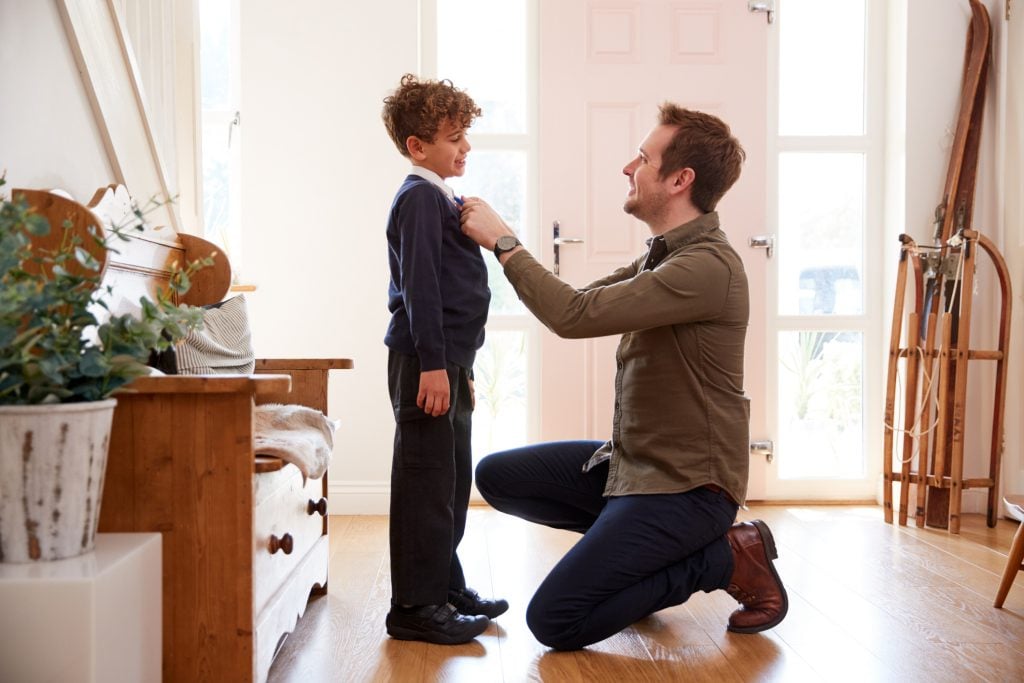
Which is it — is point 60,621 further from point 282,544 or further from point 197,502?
point 282,544

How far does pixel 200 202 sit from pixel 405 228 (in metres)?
1.25

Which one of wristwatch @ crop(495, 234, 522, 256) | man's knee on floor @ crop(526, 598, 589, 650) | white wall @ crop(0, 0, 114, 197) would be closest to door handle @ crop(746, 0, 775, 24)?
wristwatch @ crop(495, 234, 522, 256)

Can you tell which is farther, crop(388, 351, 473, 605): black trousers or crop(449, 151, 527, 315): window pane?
crop(449, 151, 527, 315): window pane

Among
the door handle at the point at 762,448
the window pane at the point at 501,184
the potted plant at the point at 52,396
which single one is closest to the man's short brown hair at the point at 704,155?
the potted plant at the point at 52,396

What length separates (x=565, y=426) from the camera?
3.75 meters

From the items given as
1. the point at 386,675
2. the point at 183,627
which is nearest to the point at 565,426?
the point at 386,675

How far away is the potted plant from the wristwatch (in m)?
0.87

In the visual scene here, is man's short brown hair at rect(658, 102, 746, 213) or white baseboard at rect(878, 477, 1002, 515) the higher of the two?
man's short brown hair at rect(658, 102, 746, 213)

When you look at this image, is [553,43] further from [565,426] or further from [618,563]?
[618,563]

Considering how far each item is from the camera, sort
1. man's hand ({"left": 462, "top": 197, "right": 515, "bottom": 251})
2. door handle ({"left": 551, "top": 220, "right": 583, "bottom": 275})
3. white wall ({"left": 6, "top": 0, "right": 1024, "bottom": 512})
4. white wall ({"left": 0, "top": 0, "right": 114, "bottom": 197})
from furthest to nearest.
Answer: door handle ({"left": 551, "top": 220, "right": 583, "bottom": 275})
white wall ({"left": 6, "top": 0, "right": 1024, "bottom": 512})
man's hand ({"left": 462, "top": 197, "right": 515, "bottom": 251})
white wall ({"left": 0, "top": 0, "right": 114, "bottom": 197})

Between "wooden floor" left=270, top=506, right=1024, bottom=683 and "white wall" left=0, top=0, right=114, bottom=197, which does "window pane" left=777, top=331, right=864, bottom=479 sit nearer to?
"wooden floor" left=270, top=506, right=1024, bottom=683

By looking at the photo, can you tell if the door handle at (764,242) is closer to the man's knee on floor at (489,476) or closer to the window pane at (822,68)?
the window pane at (822,68)

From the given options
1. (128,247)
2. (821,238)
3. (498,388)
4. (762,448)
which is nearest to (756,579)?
(128,247)

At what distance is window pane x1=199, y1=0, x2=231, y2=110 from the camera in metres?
3.81
